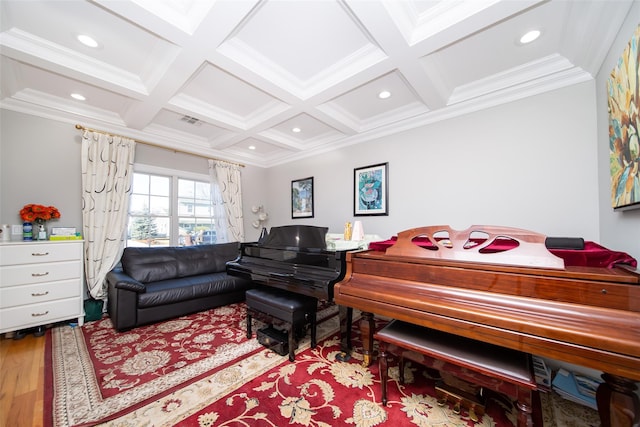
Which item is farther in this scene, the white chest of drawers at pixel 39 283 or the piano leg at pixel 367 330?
the white chest of drawers at pixel 39 283

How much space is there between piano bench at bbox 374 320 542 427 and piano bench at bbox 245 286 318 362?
2.45 feet

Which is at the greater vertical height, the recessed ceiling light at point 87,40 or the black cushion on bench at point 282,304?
the recessed ceiling light at point 87,40

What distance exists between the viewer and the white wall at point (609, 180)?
4.52 feet

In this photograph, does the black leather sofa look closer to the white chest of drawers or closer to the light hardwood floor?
the white chest of drawers

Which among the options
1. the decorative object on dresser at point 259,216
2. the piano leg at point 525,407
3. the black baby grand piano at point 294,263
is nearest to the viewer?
the piano leg at point 525,407

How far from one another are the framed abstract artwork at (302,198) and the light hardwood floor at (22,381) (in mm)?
3405

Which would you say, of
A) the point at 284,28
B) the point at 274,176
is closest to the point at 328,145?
the point at 274,176

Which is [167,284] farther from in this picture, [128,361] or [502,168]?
[502,168]

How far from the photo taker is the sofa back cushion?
122 inches

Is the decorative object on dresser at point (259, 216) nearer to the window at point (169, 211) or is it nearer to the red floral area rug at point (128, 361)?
the window at point (169, 211)

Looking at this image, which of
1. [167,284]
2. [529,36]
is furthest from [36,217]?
[529,36]

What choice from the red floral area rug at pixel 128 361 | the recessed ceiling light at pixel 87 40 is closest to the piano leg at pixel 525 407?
the red floral area rug at pixel 128 361

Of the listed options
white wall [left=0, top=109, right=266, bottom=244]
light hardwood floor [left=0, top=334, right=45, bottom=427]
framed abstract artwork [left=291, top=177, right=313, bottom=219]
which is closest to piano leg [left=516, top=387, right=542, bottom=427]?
light hardwood floor [left=0, top=334, right=45, bottom=427]

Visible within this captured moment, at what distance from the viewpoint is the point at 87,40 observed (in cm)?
191
